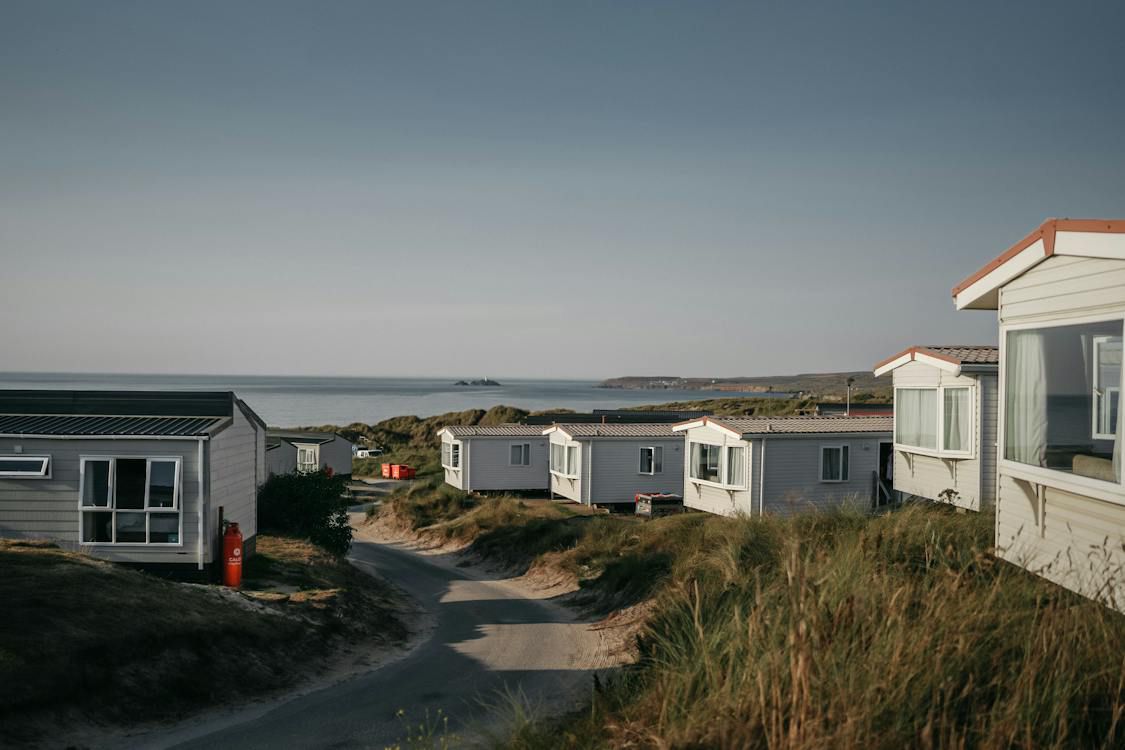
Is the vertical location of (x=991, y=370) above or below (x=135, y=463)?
above

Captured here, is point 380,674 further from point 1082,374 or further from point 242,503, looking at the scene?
point 1082,374

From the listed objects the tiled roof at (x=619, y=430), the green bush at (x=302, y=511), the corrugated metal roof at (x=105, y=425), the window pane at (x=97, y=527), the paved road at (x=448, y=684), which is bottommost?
the paved road at (x=448, y=684)

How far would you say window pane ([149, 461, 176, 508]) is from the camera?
16516 mm

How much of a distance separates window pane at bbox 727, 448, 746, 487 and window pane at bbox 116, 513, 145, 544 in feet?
52.5

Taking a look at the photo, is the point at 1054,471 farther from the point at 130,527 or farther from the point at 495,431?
the point at 495,431

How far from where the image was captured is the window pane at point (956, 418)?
59.0 feet

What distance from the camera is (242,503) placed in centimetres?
1902

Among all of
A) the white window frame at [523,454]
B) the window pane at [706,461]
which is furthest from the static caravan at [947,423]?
the white window frame at [523,454]

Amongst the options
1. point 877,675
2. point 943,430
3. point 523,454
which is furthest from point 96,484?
point 523,454

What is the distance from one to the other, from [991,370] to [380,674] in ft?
41.6

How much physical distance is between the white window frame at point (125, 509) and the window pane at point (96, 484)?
0.04 m

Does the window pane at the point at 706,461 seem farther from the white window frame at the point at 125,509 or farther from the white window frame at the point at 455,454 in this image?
the white window frame at the point at 125,509

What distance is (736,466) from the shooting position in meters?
26.4

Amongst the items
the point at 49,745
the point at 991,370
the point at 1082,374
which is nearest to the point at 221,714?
the point at 49,745
